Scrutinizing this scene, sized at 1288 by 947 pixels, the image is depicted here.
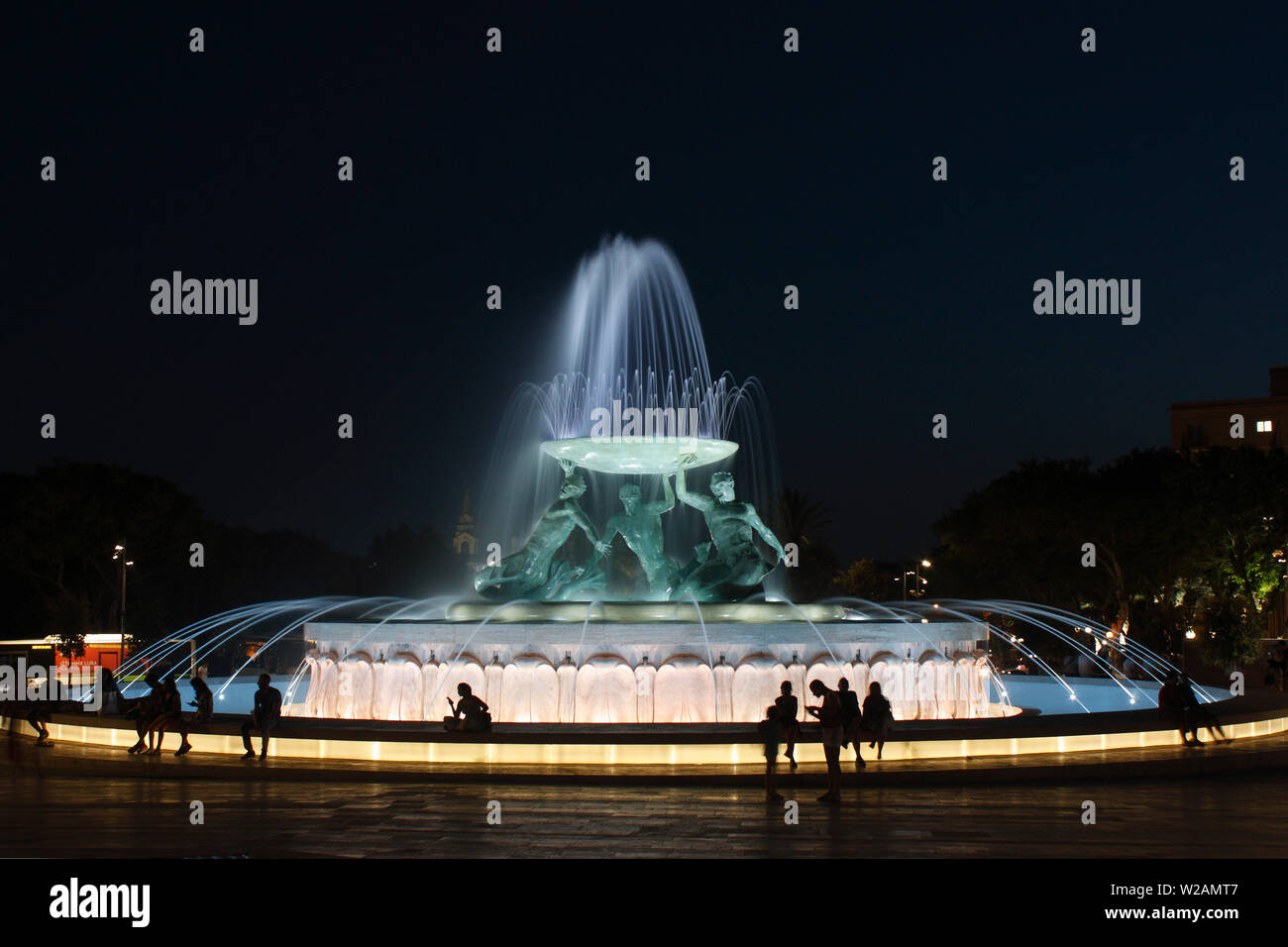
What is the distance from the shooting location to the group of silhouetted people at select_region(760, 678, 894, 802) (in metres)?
11.8

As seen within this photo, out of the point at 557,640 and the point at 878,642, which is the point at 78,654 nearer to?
the point at 557,640

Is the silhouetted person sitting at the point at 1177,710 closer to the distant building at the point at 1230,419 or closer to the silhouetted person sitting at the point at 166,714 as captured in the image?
the silhouetted person sitting at the point at 166,714

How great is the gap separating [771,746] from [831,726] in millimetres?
610

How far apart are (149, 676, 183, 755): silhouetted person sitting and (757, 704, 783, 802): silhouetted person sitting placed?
7.24 meters

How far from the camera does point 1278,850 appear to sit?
9.13m

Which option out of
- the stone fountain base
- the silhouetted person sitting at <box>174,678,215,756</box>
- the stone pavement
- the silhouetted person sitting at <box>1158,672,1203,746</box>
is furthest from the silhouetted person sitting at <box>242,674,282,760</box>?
the silhouetted person sitting at <box>1158,672,1203,746</box>

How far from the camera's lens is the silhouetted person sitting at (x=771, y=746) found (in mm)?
11789

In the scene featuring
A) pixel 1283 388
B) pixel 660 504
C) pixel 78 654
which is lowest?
pixel 78 654

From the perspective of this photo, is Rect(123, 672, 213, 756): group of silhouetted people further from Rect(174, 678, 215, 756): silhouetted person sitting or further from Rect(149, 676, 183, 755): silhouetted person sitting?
Rect(174, 678, 215, 756): silhouetted person sitting

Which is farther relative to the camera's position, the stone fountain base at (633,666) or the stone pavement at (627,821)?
the stone fountain base at (633,666)

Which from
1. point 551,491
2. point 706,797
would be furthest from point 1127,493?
point 706,797

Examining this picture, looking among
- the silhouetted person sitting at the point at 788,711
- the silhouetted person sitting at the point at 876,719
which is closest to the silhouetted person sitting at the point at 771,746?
the silhouetted person sitting at the point at 788,711

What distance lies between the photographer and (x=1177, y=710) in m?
15.5

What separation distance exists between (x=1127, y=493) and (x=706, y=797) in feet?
120
